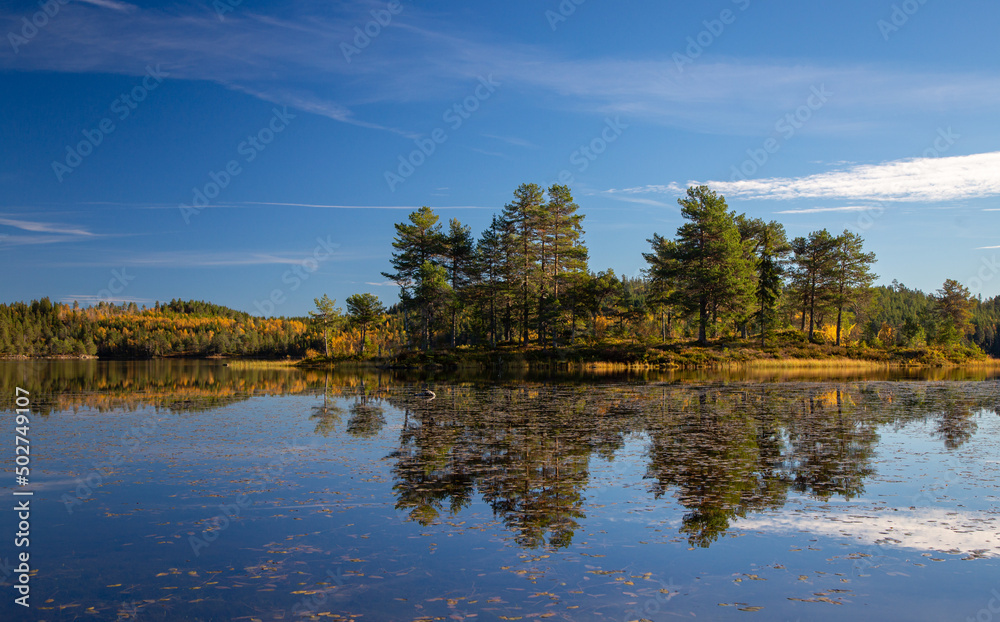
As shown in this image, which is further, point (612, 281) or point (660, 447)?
point (612, 281)

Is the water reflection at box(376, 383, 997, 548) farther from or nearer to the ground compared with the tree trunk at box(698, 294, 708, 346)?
nearer to the ground

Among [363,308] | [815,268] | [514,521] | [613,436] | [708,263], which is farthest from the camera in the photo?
[363,308]

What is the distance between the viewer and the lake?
22.4 feet

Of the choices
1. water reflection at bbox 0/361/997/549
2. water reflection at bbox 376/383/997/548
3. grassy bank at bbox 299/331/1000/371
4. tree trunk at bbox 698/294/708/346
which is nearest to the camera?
water reflection at bbox 376/383/997/548

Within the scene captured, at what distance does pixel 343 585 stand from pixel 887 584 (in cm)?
655

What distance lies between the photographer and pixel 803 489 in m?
11.4

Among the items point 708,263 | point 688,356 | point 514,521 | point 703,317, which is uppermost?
point 708,263

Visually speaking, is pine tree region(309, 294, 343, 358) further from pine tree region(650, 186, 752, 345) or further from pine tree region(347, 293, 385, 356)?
pine tree region(650, 186, 752, 345)

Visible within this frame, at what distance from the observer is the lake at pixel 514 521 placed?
268 inches

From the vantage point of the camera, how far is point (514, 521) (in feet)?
31.9

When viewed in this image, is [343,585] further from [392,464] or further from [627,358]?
[627,358]

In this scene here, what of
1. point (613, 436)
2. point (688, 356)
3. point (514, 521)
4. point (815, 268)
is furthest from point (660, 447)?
Answer: point (815, 268)

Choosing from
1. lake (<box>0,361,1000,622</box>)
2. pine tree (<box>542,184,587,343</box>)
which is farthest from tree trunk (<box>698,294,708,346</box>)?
lake (<box>0,361,1000,622</box>)

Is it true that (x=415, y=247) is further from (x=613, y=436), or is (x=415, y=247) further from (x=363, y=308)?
(x=613, y=436)
